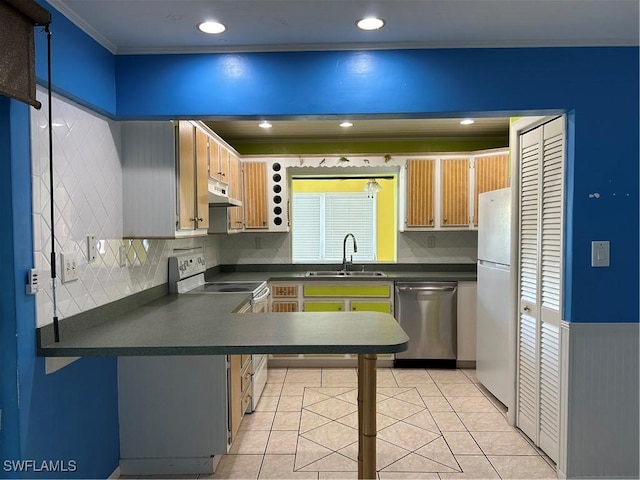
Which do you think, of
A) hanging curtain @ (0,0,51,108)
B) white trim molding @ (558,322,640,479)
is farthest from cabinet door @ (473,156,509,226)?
hanging curtain @ (0,0,51,108)

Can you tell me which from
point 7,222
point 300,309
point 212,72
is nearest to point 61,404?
point 7,222

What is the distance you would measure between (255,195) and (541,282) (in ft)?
9.33

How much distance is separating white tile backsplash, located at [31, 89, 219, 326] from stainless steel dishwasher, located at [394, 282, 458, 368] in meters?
2.45

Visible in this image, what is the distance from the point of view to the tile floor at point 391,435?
2355 millimetres

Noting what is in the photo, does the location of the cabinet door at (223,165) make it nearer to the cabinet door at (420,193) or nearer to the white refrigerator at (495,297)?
the cabinet door at (420,193)

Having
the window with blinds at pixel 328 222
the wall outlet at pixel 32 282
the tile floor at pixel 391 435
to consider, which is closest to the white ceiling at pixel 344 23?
the wall outlet at pixel 32 282

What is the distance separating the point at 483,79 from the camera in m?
2.11

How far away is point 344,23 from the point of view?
6.17 ft

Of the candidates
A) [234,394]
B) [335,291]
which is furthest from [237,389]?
[335,291]

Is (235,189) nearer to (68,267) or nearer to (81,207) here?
(81,207)

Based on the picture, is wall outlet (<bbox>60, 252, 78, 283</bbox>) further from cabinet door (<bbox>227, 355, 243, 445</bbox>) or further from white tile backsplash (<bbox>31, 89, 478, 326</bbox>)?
cabinet door (<bbox>227, 355, 243, 445</bbox>)

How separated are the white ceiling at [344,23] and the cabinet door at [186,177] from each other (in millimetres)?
510

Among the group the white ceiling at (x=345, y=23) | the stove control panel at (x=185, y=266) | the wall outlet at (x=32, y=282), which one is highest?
the white ceiling at (x=345, y=23)

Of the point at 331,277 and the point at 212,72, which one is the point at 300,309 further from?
the point at 212,72
